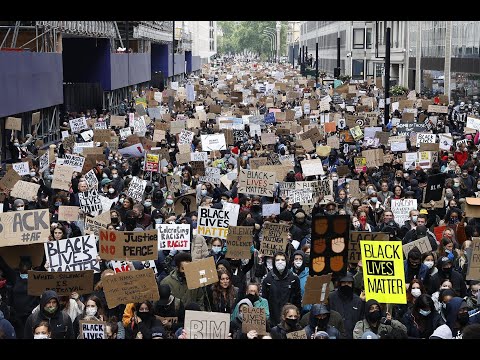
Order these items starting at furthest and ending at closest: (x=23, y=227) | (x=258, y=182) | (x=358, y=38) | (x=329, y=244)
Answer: (x=358, y=38)
(x=258, y=182)
(x=23, y=227)
(x=329, y=244)

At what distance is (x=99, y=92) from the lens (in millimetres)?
46500

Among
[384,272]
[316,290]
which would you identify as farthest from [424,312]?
[316,290]

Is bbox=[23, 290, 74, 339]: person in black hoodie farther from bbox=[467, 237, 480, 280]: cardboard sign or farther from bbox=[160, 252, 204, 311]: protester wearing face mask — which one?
bbox=[467, 237, 480, 280]: cardboard sign

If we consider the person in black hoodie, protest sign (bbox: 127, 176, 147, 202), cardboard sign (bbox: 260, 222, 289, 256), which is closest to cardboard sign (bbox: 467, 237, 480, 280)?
cardboard sign (bbox: 260, 222, 289, 256)

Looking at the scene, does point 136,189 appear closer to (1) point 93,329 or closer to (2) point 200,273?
(2) point 200,273

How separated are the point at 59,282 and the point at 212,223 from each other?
3586 millimetres

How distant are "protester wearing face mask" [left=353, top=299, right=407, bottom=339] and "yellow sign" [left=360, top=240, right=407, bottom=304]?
44 centimetres

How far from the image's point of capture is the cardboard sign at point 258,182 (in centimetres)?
1725

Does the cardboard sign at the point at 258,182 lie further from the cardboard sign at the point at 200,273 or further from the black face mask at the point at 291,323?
the black face mask at the point at 291,323

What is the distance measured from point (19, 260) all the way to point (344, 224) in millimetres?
3971

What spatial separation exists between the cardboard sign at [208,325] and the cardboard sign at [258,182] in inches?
315

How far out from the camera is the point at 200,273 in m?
10.9

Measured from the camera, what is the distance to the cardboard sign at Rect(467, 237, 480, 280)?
1118cm

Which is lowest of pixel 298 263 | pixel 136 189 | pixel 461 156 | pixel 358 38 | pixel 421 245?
pixel 298 263
